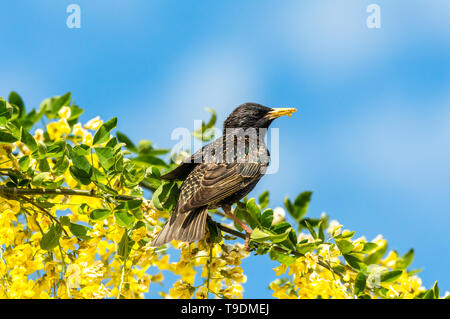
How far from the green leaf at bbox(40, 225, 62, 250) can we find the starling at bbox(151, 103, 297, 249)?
422mm

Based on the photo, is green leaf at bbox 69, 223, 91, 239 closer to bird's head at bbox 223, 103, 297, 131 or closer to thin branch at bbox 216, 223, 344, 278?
thin branch at bbox 216, 223, 344, 278

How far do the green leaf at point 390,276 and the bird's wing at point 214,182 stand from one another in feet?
2.66

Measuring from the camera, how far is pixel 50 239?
2369 mm

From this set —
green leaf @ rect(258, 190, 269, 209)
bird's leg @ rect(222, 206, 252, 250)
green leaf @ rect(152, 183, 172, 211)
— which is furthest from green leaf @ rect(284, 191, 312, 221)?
green leaf @ rect(152, 183, 172, 211)

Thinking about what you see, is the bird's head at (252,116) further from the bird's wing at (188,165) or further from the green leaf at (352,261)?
the green leaf at (352,261)

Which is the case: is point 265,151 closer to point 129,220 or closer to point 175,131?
point 175,131

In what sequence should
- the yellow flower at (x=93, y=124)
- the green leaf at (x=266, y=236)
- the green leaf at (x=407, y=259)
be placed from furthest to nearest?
the green leaf at (x=407, y=259) → the yellow flower at (x=93, y=124) → the green leaf at (x=266, y=236)

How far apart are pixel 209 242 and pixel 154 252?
0.27 m

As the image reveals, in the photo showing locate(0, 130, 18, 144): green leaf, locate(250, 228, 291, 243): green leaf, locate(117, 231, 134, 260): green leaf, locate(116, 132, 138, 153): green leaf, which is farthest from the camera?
locate(116, 132, 138, 153): green leaf

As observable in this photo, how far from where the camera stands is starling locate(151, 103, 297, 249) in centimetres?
243

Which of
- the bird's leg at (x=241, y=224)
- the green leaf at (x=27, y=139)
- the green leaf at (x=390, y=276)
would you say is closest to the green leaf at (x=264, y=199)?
the bird's leg at (x=241, y=224)

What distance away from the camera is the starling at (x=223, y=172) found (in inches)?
95.7

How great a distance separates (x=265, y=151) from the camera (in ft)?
10.5
